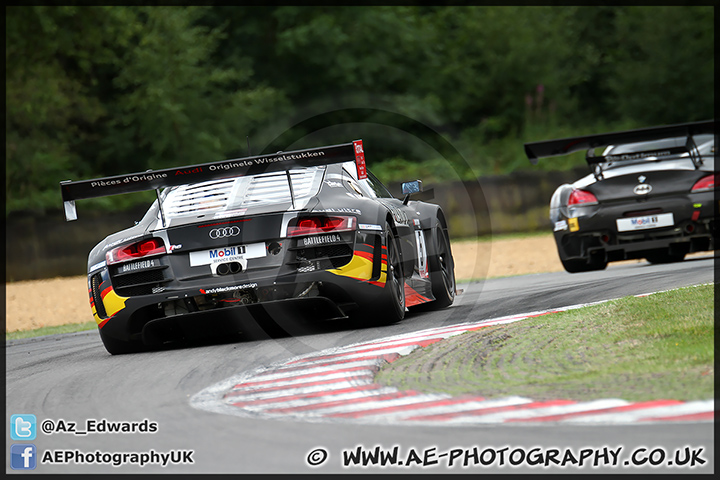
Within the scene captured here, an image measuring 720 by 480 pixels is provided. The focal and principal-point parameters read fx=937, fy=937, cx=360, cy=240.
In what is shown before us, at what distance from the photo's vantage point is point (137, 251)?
6.63 m

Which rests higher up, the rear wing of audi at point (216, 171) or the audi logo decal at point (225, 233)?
Result: the rear wing of audi at point (216, 171)

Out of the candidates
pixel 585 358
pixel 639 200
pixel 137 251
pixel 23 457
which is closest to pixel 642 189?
pixel 639 200

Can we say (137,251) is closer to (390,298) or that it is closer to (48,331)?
(390,298)

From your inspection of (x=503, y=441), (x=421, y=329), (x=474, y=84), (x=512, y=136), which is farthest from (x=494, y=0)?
(x=503, y=441)

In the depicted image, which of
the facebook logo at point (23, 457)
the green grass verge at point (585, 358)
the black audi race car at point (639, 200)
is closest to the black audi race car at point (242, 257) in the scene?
the green grass verge at point (585, 358)

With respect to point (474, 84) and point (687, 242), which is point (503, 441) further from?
point (474, 84)

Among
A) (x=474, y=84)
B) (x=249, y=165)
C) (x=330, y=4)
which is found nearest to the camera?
(x=249, y=165)

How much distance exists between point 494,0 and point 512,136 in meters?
7.61

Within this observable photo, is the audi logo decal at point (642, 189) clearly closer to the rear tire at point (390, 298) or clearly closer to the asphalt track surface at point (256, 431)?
the asphalt track surface at point (256, 431)

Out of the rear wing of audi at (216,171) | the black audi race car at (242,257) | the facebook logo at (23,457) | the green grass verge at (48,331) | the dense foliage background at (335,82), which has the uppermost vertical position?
the dense foliage background at (335,82)

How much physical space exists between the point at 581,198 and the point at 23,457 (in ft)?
24.8

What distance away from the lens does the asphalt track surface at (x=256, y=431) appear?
3369 millimetres

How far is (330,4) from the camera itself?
125 ft

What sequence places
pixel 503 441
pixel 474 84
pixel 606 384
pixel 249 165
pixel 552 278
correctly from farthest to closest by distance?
pixel 474 84 < pixel 552 278 < pixel 249 165 < pixel 606 384 < pixel 503 441
